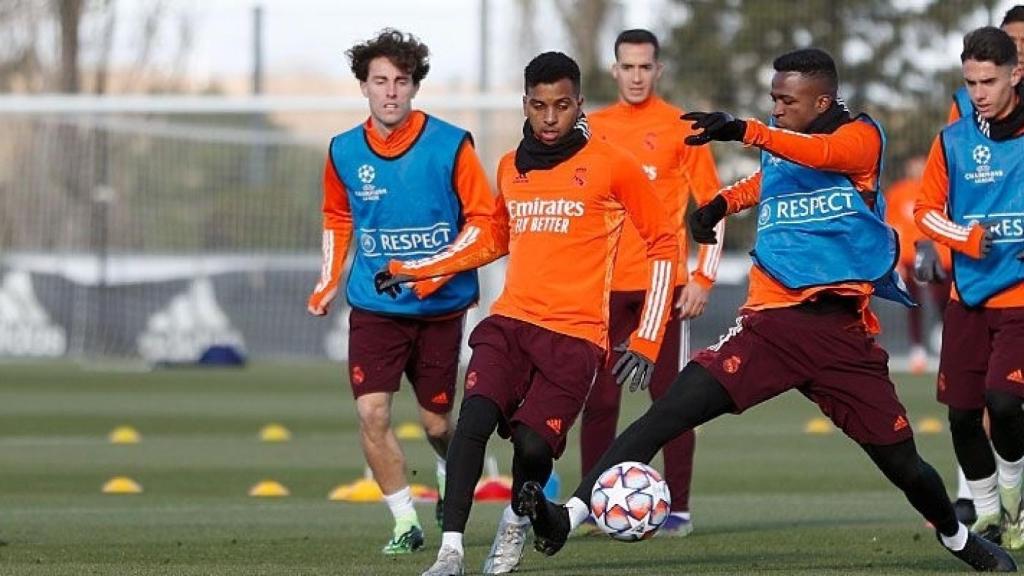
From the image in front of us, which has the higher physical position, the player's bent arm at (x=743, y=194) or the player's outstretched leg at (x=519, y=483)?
the player's bent arm at (x=743, y=194)

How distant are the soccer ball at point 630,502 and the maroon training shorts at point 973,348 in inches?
84.2

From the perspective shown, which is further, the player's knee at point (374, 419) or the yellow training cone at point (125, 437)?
the yellow training cone at point (125, 437)

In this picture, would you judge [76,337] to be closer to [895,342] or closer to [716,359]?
[895,342]

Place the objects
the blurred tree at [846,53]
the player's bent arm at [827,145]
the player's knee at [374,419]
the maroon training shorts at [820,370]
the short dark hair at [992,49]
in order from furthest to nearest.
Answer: the blurred tree at [846,53]
the player's knee at [374,419]
the short dark hair at [992,49]
the maroon training shorts at [820,370]
the player's bent arm at [827,145]

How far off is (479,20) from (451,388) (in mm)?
18629

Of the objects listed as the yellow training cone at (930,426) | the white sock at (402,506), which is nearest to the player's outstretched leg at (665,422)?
the white sock at (402,506)

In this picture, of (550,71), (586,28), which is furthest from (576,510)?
(586,28)

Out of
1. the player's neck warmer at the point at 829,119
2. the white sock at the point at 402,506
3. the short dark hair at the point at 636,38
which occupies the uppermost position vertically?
the short dark hair at the point at 636,38

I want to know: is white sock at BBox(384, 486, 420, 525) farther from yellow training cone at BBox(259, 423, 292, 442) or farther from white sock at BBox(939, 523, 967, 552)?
yellow training cone at BBox(259, 423, 292, 442)

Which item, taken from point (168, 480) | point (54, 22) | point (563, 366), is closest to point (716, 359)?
point (563, 366)

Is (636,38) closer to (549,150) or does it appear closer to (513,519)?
(549,150)

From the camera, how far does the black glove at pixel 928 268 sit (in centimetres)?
1016

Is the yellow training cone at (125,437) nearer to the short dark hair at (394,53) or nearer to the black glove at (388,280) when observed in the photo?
the short dark hair at (394,53)

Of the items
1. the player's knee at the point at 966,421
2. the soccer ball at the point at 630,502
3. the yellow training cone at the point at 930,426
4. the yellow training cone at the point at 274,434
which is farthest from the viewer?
the yellow training cone at the point at 930,426
